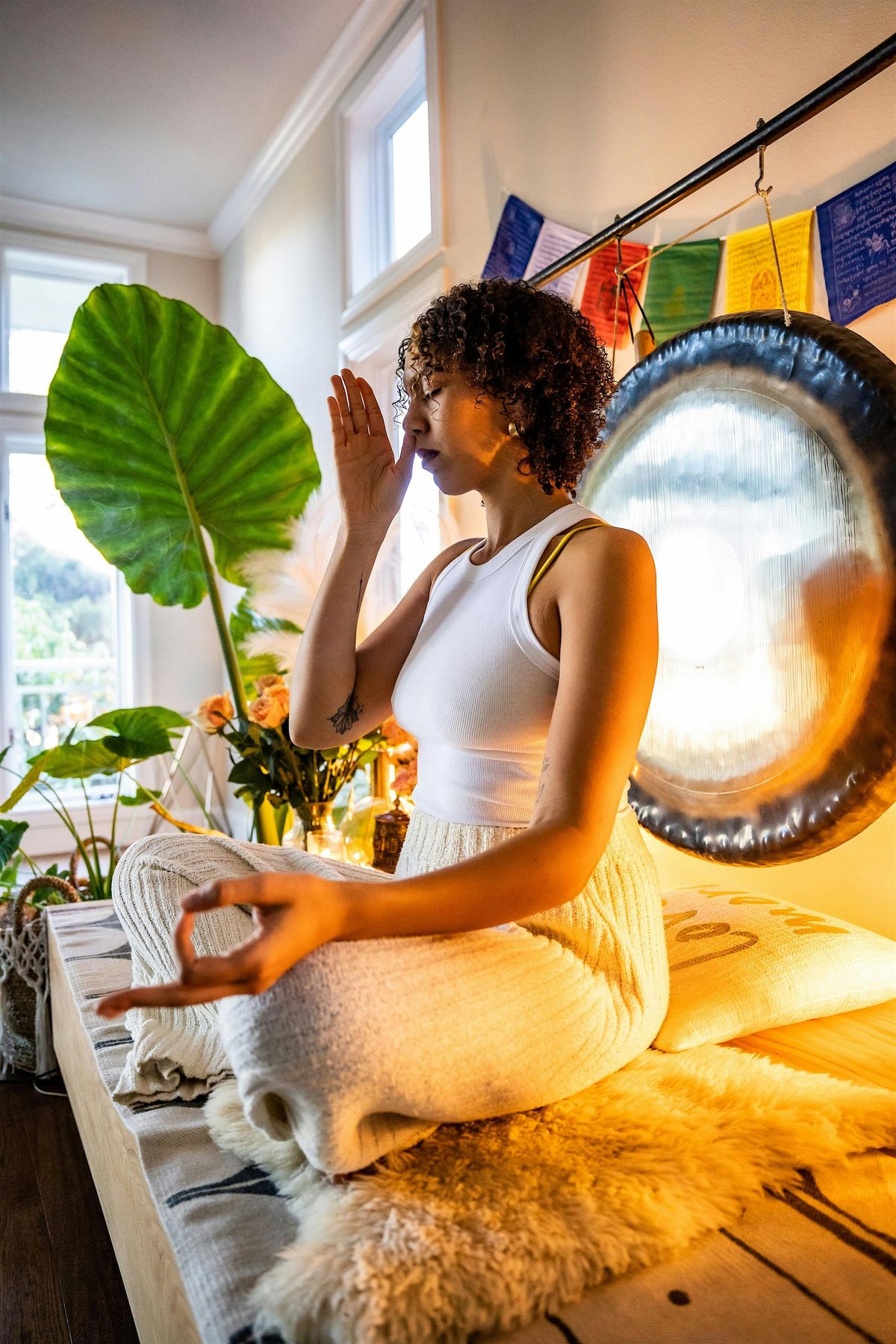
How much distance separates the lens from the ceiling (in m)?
2.70

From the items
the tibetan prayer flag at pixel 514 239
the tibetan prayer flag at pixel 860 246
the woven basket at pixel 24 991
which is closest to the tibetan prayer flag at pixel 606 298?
the tibetan prayer flag at pixel 514 239

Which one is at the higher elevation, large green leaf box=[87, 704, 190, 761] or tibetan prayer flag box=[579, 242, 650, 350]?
tibetan prayer flag box=[579, 242, 650, 350]

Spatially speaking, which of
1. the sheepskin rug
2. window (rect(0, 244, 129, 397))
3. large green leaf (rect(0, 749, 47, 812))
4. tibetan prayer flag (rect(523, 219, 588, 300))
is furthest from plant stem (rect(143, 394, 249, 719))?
window (rect(0, 244, 129, 397))

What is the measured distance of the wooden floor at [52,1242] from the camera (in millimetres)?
1214

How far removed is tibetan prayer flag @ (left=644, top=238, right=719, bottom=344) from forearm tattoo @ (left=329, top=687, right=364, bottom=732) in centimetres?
78

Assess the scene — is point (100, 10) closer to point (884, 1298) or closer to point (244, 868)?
point (244, 868)

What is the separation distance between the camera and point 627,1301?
0.69 metres

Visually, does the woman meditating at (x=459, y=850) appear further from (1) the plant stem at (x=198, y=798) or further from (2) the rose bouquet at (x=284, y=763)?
(1) the plant stem at (x=198, y=798)

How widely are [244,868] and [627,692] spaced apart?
0.50 meters

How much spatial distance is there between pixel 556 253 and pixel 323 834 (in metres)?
1.27

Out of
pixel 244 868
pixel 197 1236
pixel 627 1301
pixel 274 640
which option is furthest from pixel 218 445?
pixel 627 1301

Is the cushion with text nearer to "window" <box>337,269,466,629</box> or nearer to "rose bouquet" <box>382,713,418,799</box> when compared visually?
"rose bouquet" <box>382,713,418,799</box>

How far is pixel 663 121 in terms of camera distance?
168cm

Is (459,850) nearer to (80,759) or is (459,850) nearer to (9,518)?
(80,759)
